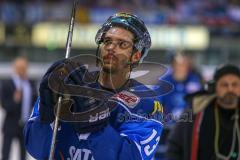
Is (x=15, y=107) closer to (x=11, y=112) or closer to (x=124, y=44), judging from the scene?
(x=11, y=112)

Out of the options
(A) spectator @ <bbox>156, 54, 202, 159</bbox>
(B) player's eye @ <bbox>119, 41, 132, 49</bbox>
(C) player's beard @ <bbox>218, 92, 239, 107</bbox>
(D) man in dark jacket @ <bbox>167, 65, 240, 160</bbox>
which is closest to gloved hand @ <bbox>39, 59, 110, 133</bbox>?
(B) player's eye @ <bbox>119, 41, 132, 49</bbox>

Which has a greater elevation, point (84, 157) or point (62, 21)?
point (84, 157)

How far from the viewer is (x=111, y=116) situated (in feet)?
6.88

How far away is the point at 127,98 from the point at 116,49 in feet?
0.52

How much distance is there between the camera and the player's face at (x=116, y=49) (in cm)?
210

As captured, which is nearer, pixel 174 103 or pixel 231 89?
pixel 231 89

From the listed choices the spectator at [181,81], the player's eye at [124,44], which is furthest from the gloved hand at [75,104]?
the spectator at [181,81]

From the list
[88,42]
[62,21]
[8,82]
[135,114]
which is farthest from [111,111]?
[62,21]

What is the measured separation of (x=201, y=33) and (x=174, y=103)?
442 inches

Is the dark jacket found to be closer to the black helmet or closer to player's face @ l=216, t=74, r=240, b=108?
player's face @ l=216, t=74, r=240, b=108

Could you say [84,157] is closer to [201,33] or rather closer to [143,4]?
[201,33]

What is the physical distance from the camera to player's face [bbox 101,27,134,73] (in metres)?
2.10

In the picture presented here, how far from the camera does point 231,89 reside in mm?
3508

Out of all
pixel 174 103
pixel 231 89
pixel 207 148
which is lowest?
pixel 174 103
